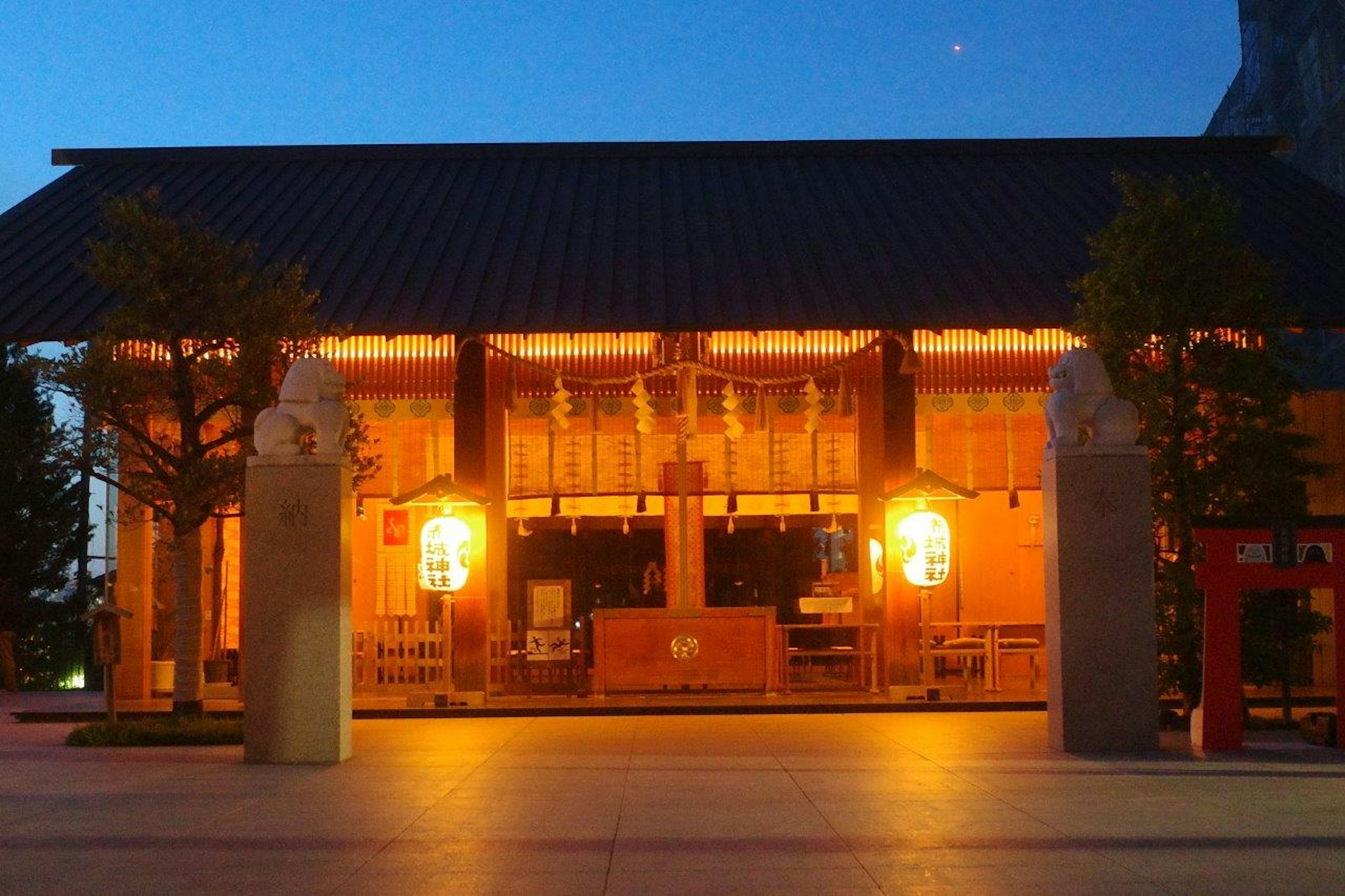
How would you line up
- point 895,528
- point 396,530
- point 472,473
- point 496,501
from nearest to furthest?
point 895,528
point 472,473
point 496,501
point 396,530

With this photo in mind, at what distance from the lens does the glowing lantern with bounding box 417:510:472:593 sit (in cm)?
1739

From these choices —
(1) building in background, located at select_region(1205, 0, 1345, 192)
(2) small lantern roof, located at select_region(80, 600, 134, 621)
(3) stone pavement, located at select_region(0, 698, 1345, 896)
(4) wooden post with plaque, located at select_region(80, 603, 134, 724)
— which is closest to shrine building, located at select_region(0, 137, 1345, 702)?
(2) small lantern roof, located at select_region(80, 600, 134, 621)

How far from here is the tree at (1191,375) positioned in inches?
534

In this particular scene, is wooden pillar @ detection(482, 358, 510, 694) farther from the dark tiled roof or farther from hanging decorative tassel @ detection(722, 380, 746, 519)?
hanging decorative tassel @ detection(722, 380, 746, 519)

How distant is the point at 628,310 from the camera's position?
17.8m

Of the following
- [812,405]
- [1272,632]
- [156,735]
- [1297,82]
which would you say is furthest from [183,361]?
[1297,82]

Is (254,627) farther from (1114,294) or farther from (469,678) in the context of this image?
(1114,294)

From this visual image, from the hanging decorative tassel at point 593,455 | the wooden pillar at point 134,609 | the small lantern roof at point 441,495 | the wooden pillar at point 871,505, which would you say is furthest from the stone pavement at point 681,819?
the hanging decorative tassel at point 593,455

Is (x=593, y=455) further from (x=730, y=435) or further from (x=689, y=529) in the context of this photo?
(x=730, y=435)

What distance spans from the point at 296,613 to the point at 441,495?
17.1 ft

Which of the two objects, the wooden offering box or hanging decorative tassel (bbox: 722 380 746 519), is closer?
the wooden offering box

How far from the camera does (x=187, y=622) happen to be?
562 inches

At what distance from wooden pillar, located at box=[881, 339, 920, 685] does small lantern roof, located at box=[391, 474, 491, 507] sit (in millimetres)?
5014

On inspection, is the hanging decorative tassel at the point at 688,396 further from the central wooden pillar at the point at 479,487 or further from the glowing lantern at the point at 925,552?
the glowing lantern at the point at 925,552
